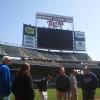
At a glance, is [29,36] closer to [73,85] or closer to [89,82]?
[73,85]

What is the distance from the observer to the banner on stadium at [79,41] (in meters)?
79.4

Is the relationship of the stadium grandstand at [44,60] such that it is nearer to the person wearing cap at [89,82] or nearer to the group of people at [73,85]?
the group of people at [73,85]

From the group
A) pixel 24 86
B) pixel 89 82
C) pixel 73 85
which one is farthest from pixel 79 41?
pixel 24 86

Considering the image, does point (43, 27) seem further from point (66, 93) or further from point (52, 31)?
point (66, 93)

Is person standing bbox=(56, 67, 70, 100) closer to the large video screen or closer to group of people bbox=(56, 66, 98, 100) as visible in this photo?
group of people bbox=(56, 66, 98, 100)

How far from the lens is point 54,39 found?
73562 millimetres

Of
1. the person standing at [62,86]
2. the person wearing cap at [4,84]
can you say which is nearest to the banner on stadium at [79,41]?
the person standing at [62,86]

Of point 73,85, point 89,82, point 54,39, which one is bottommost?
point 73,85

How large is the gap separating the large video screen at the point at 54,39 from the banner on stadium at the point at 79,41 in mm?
3134

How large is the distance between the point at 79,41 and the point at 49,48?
972cm

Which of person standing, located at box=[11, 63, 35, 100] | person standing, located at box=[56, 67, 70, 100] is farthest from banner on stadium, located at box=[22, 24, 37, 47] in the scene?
person standing, located at box=[11, 63, 35, 100]

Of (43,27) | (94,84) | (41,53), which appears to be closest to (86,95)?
(94,84)

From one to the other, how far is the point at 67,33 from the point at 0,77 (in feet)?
221

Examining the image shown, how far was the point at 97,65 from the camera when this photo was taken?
83.9 meters
